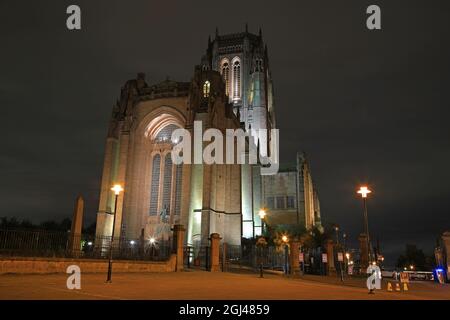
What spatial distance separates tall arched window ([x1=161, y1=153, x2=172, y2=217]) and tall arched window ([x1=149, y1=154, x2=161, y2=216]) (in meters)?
0.85

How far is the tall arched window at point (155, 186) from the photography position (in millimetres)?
41306

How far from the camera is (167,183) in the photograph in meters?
41.7

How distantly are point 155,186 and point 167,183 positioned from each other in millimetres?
1455

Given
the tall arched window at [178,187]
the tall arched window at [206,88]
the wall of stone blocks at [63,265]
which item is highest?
the tall arched window at [206,88]

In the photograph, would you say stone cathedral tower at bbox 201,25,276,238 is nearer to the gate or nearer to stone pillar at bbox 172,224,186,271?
the gate

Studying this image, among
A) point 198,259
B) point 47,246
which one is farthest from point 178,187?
point 47,246

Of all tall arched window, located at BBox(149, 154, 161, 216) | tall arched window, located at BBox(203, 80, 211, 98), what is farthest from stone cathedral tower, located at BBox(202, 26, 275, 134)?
tall arched window, located at BBox(149, 154, 161, 216)

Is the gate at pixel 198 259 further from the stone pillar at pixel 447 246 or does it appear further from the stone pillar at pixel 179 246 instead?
the stone pillar at pixel 447 246

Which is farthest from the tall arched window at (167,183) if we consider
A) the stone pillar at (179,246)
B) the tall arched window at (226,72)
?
the tall arched window at (226,72)

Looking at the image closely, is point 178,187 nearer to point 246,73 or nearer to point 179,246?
point 179,246

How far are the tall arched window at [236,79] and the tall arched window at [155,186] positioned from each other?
3745 cm

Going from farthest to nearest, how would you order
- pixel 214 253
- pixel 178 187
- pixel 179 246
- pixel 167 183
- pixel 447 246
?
pixel 167 183 < pixel 178 187 < pixel 447 246 < pixel 214 253 < pixel 179 246
